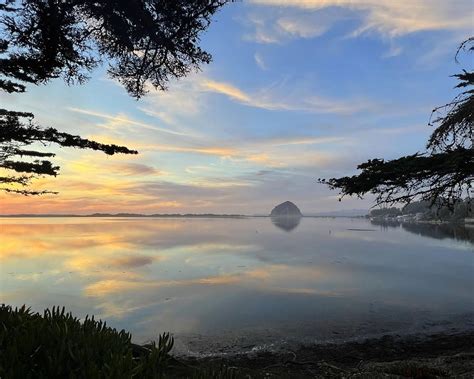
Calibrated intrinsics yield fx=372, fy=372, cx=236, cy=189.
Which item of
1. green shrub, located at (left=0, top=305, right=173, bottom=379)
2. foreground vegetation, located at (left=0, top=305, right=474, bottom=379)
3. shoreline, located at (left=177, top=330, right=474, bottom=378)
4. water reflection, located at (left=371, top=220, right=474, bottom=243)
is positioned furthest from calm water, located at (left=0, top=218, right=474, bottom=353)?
water reflection, located at (left=371, top=220, right=474, bottom=243)

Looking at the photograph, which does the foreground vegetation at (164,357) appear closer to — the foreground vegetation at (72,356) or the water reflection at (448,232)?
the foreground vegetation at (72,356)

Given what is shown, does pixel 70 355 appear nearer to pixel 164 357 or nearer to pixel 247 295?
pixel 164 357

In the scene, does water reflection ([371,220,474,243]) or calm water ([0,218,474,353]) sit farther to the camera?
Result: water reflection ([371,220,474,243])

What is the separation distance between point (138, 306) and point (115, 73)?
39.7 ft

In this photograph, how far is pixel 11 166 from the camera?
15.6 metres

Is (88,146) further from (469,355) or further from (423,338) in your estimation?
(423,338)

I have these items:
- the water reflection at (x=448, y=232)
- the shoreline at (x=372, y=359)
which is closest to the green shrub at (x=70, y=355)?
the shoreline at (x=372, y=359)

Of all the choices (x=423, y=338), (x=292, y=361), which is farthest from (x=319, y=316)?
(x=292, y=361)

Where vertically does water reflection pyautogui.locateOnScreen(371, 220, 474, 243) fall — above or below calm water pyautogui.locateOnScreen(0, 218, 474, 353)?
below

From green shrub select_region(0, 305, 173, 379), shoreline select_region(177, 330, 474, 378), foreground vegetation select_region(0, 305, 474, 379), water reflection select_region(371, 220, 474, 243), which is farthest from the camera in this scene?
water reflection select_region(371, 220, 474, 243)

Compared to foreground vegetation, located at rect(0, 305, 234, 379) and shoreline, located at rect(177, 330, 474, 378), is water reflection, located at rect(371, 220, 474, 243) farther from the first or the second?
foreground vegetation, located at rect(0, 305, 234, 379)

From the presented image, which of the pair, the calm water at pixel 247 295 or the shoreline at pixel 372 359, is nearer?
the shoreline at pixel 372 359

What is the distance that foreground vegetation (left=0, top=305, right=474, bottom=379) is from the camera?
384cm

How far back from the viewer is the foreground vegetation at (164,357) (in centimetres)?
384
